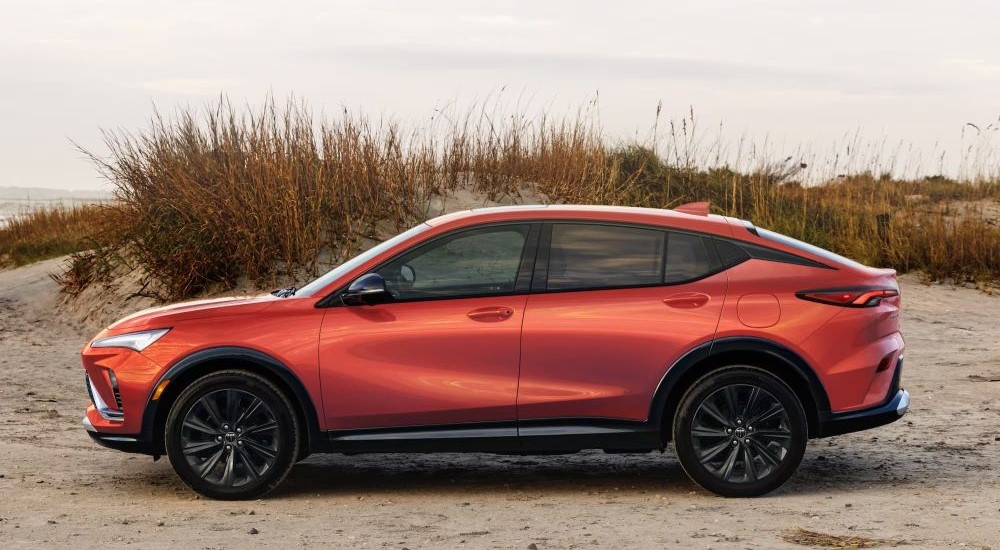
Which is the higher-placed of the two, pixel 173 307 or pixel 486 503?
pixel 173 307

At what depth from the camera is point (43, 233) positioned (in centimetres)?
2870

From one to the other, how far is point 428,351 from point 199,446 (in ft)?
4.87

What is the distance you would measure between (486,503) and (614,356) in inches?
46.6

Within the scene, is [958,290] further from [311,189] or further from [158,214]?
[158,214]

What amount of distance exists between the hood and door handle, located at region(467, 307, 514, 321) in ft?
4.04

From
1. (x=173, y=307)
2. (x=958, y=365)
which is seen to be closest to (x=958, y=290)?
(x=958, y=365)

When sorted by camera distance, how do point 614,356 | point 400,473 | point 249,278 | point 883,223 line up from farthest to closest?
point 883,223
point 249,278
point 400,473
point 614,356

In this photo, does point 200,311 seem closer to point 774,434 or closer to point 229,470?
point 229,470

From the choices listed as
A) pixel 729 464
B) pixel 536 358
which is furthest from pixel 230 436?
pixel 729 464

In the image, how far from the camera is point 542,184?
20.5m

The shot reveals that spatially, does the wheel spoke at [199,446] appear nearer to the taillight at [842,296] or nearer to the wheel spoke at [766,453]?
the wheel spoke at [766,453]

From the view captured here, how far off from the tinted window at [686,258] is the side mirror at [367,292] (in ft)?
5.44

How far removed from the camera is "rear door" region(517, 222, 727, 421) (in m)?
7.29

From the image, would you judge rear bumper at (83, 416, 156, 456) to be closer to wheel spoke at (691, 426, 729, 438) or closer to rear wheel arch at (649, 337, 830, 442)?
rear wheel arch at (649, 337, 830, 442)
